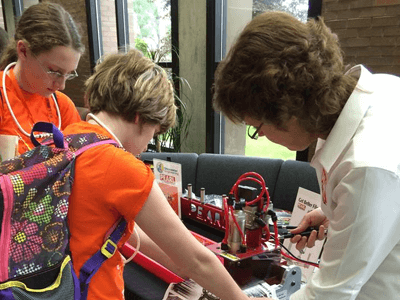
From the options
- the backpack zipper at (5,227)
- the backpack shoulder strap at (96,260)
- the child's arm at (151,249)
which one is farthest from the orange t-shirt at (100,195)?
the child's arm at (151,249)

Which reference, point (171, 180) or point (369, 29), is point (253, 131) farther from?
point (369, 29)

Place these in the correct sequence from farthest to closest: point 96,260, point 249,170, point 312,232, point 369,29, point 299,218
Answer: point 249,170 < point 369,29 < point 299,218 < point 312,232 < point 96,260

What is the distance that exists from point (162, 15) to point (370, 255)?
416cm

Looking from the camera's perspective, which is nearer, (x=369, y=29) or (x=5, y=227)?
(x=5, y=227)

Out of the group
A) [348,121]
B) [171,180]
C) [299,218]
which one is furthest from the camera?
[171,180]

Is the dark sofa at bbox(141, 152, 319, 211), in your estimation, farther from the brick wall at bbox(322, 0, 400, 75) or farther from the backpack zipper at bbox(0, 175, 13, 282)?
the backpack zipper at bbox(0, 175, 13, 282)

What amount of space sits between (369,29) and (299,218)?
163 centimetres

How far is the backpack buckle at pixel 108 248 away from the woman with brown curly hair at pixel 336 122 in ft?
1.48

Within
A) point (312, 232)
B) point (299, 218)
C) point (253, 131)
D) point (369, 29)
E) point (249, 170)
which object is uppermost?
point (369, 29)

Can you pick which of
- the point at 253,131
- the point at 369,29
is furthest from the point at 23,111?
the point at 369,29

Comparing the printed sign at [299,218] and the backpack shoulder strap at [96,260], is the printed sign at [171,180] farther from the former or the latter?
the backpack shoulder strap at [96,260]

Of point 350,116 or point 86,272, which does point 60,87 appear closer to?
point 86,272

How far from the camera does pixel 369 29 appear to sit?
247cm

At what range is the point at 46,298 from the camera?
0.81 metres
